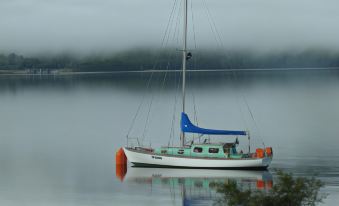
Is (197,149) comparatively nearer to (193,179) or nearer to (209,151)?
(209,151)

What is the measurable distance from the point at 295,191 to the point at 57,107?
105 m

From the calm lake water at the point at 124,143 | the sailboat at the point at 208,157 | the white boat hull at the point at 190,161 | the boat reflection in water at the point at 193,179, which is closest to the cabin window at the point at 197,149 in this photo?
the sailboat at the point at 208,157

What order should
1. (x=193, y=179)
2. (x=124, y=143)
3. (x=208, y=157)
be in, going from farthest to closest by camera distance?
(x=124, y=143), (x=208, y=157), (x=193, y=179)

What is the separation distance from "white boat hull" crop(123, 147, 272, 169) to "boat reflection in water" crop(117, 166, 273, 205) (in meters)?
0.33

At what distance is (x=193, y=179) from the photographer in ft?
167

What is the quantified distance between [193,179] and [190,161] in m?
2.48

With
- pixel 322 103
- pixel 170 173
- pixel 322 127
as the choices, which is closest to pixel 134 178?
pixel 170 173

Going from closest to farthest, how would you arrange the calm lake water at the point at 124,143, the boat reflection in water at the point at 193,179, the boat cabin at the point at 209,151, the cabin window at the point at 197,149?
the boat reflection in water at the point at 193,179 < the calm lake water at the point at 124,143 < the boat cabin at the point at 209,151 < the cabin window at the point at 197,149

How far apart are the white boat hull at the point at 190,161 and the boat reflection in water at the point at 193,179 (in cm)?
33

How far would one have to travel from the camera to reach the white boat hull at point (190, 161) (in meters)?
52.5

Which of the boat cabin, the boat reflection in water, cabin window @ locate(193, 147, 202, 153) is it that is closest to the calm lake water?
the boat reflection in water

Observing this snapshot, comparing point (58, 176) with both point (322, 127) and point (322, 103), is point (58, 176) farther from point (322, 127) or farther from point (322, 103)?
point (322, 103)

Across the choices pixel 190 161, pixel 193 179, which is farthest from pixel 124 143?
pixel 193 179

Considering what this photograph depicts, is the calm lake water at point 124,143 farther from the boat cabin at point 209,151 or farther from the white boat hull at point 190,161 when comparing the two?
the boat cabin at point 209,151
